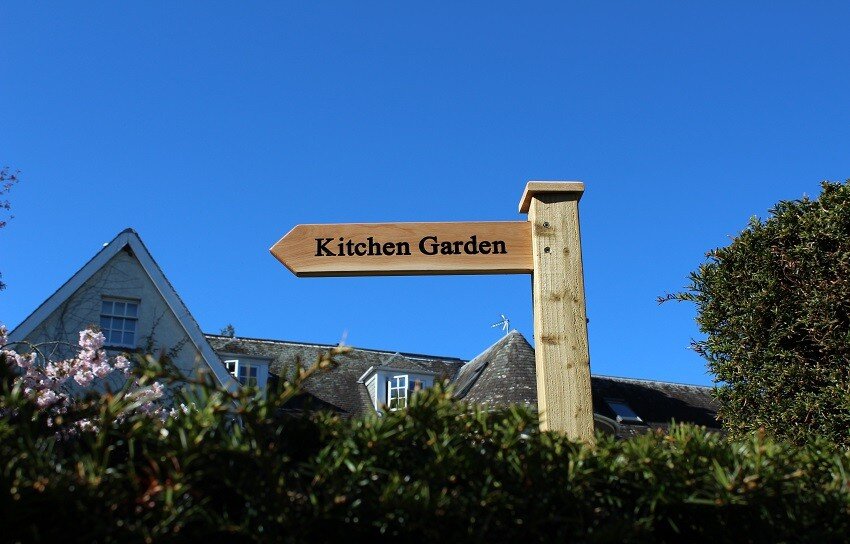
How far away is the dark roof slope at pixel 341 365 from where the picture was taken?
22.2 meters

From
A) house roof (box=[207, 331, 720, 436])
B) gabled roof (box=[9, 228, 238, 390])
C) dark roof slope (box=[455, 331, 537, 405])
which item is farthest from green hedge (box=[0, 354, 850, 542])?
house roof (box=[207, 331, 720, 436])

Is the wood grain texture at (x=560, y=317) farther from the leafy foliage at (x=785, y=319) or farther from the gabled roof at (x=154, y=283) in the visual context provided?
the gabled roof at (x=154, y=283)

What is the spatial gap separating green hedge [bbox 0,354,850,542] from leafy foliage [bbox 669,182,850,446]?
4.44 meters

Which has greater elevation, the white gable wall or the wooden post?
the white gable wall

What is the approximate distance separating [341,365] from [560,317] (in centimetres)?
2001

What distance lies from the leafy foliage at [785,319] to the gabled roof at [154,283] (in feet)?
36.1

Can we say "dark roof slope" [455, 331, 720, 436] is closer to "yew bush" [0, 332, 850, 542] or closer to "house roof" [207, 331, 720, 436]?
"house roof" [207, 331, 720, 436]

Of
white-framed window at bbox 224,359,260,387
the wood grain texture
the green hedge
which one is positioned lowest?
the green hedge

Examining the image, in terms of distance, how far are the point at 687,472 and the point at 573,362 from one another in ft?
6.62

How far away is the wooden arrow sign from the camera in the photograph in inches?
191

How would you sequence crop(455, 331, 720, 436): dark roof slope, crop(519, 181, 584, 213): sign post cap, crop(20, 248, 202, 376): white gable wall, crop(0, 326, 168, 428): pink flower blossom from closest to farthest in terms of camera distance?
crop(0, 326, 168, 428): pink flower blossom
crop(519, 181, 584, 213): sign post cap
crop(20, 248, 202, 376): white gable wall
crop(455, 331, 720, 436): dark roof slope

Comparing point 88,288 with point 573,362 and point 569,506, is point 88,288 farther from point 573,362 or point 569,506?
point 569,506

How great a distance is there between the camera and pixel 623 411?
908 inches

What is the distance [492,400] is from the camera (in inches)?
676
